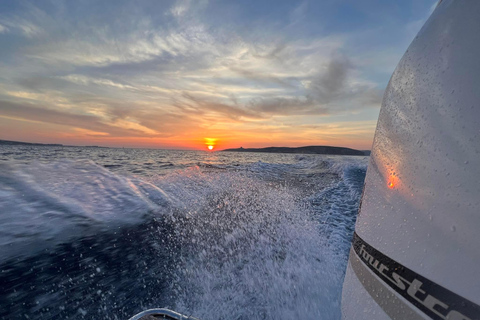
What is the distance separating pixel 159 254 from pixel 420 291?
9.87 feet

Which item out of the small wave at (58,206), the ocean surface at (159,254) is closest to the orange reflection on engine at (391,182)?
the ocean surface at (159,254)

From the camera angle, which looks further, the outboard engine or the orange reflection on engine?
the orange reflection on engine

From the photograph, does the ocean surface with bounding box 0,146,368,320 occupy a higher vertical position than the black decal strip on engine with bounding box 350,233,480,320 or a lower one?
lower

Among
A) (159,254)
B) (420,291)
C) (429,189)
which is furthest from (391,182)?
(159,254)

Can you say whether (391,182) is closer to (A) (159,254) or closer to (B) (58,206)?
(A) (159,254)

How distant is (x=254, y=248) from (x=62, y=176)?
19.6ft

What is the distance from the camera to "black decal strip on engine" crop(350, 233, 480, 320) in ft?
2.80

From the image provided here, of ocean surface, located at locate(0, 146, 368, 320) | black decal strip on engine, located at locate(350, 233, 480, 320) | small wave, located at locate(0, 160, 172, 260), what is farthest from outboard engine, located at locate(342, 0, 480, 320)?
small wave, located at locate(0, 160, 172, 260)

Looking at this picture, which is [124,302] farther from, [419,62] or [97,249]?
[419,62]

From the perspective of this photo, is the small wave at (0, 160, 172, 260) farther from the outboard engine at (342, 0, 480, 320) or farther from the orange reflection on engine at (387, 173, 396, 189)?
the orange reflection on engine at (387, 173, 396, 189)

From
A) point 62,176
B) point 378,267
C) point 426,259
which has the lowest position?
point 62,176

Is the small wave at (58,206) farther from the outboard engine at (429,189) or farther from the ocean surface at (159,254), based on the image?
the outboard engine at (429,189)

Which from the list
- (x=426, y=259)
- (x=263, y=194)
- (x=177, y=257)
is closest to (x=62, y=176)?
(x=177, y=257)

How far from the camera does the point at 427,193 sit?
1097 millimetres
